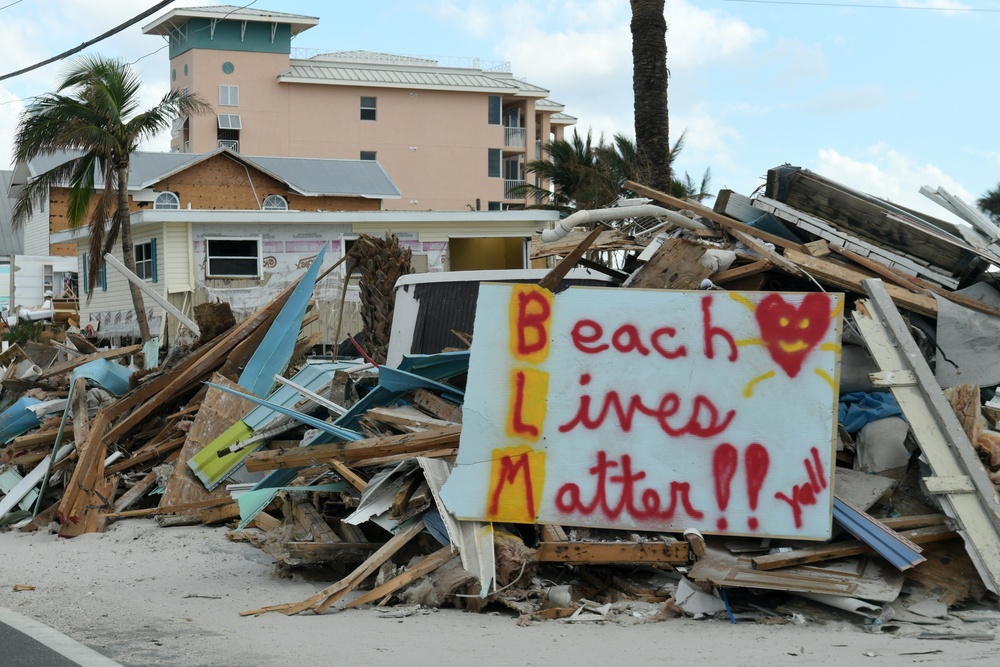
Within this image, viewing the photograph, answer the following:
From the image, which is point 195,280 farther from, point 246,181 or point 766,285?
point 766,285

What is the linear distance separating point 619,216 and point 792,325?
8.96 ft

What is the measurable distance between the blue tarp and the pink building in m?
46.8

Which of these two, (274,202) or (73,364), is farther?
(274,202)

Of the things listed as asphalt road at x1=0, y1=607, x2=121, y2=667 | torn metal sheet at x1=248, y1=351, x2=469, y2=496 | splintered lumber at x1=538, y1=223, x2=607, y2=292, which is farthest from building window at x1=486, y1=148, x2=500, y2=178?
asphalt road at x1=0, y1=607, x2=121, y2=667

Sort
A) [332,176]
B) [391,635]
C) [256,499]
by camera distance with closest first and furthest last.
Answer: [391,635] < [256,499] < [332,176]

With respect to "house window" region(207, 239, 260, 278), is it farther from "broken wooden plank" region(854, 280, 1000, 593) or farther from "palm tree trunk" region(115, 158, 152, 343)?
"broken wooden plank" region(854, 280, 1000, 593)

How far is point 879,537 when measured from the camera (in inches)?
246

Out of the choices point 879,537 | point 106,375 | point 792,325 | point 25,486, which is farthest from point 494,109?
point 879,537

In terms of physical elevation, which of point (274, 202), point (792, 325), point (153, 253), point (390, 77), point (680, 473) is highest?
point (390, 77)

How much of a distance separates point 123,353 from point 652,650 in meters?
10.8

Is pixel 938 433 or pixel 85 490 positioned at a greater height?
pixel 938 433

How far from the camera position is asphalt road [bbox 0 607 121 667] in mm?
5281

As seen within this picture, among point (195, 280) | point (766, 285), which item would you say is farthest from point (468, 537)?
point (195, 280)

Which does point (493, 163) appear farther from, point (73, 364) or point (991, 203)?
point (73, 364)
